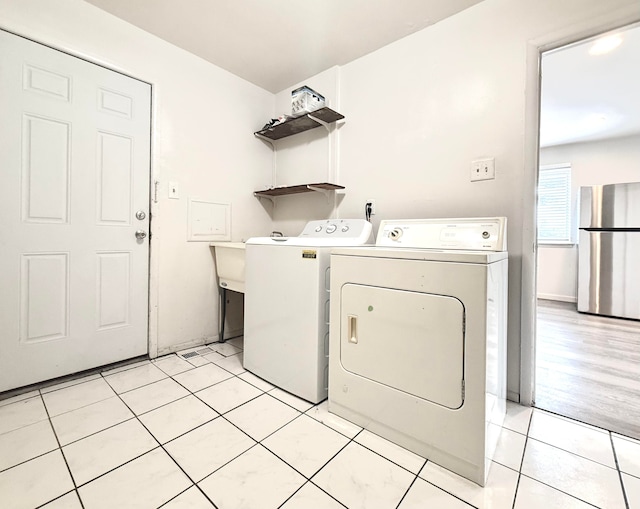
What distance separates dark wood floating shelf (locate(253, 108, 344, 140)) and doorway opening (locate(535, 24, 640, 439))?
1.32m

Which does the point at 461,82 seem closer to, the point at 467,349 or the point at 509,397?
the point at 467,349

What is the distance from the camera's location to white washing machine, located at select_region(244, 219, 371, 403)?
1.46 m

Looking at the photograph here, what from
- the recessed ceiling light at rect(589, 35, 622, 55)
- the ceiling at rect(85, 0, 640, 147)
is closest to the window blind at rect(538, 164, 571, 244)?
the ceiling at rect(85, 0, 640, 147)

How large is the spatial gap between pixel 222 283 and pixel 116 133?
1.22 m

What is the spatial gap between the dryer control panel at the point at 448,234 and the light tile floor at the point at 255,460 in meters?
0.87

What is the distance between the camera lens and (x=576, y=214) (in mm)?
4031

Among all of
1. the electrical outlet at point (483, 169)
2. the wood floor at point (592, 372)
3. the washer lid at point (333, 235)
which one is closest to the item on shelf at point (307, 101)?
the washer lid at point (333, 235)

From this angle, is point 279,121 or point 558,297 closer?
point 279,121

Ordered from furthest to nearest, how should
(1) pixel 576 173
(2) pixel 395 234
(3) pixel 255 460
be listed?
1. (1) pixel 576 173
2. (2) pixel 395 234
3. (3) pixel 255 460

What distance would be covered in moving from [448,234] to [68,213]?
215 cm

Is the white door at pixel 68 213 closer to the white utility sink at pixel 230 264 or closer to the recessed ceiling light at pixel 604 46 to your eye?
the white utility sink at pixel 230 264

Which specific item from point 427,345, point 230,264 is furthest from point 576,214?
point 230,264

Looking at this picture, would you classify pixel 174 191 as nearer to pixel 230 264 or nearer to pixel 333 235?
pixel 230 264

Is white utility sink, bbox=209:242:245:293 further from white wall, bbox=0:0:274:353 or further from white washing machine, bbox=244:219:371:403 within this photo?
white washing machine, bbox=244:219:371:403
